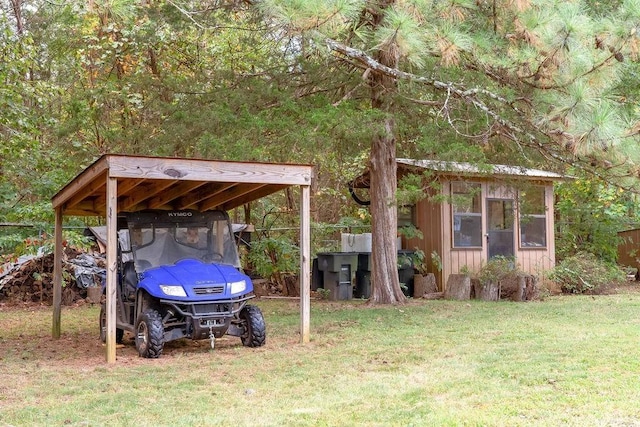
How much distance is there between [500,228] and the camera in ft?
49.4

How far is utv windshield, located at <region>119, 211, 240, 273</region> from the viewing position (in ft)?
26.0

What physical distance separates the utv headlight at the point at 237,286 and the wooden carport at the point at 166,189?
79 cm

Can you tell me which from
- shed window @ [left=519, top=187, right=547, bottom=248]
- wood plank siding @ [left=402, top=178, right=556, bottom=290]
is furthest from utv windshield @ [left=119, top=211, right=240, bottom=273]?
shed window @ [left=519, top=187, right=547, bottom=248]

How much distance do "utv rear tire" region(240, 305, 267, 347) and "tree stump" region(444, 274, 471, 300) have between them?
252 inches

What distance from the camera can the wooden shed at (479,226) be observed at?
14438 mm

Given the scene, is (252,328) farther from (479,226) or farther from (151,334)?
(479,226)

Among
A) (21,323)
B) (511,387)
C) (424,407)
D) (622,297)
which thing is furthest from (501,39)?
(21,323)

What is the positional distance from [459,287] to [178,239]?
6.84 m

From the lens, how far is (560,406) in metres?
4.66

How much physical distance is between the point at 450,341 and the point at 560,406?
129 inches

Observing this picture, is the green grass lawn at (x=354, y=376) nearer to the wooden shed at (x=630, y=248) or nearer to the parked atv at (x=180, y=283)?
the parked atv at (x=180, y=283)

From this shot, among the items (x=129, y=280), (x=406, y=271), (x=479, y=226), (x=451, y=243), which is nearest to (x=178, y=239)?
(x=129, y=280)

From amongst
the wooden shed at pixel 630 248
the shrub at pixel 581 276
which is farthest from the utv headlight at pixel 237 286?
the wooden shed at pixel 630 248

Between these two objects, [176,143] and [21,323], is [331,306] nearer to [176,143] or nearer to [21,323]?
[176,143]
